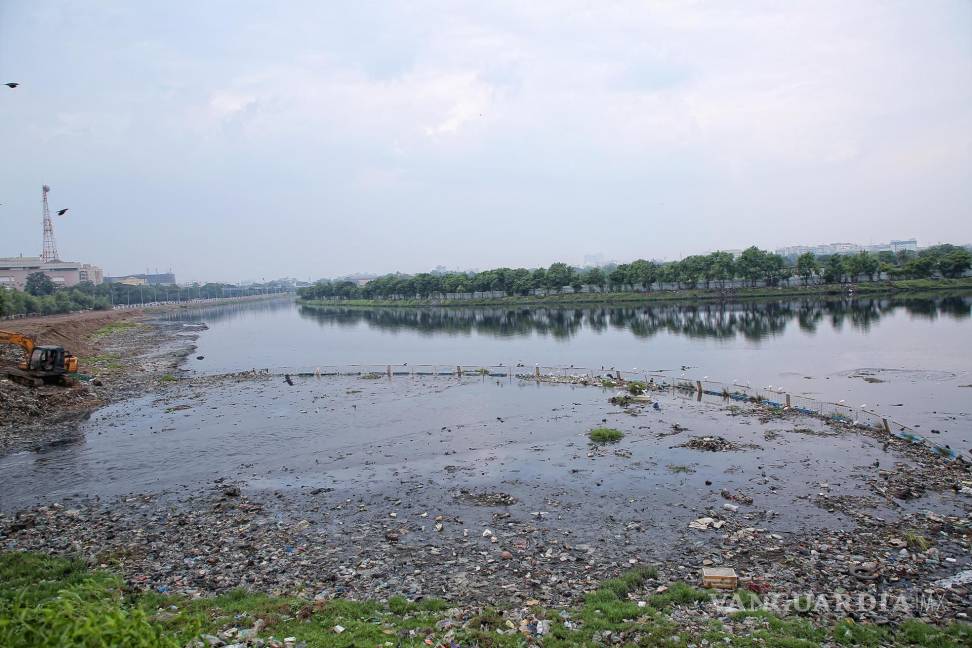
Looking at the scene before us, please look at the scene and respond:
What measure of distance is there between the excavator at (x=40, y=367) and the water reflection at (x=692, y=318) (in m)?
45.1

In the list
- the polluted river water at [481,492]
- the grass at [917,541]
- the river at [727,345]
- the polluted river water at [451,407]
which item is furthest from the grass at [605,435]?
the river at [727,345]

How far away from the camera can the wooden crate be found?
36.3 feet

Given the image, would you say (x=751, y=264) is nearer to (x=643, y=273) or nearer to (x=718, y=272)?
(x=718, y=272)

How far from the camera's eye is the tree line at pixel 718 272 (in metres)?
97.8

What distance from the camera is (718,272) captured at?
10531cm

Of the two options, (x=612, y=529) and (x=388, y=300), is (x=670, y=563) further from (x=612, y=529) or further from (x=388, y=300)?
(x=388, y=300)

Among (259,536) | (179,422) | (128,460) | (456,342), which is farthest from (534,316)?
(259,536)

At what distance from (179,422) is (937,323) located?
64958 millimetres

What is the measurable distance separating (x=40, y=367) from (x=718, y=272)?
99108 mm

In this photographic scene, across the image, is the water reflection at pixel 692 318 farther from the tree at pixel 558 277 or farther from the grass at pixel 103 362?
the grass at pixel 103 362

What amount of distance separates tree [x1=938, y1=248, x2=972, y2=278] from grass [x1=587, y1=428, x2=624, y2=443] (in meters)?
98.4

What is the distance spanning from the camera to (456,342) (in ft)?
221

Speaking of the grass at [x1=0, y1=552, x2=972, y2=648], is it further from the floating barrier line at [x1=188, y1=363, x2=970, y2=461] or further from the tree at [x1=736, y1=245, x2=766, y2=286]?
the tree at [x1=736, y1=245, x2=766, y2=286]

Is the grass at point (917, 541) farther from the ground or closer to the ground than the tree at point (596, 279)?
closer to the ground
